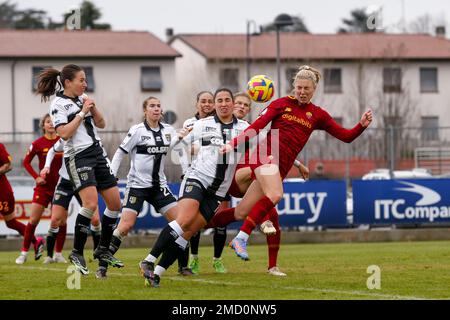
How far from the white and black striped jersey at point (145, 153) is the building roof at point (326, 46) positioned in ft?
157

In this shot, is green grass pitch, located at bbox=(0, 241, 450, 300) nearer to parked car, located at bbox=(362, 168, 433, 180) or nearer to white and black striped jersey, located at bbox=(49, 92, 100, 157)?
white and black striped jersey, located at bbox=(49, 92, 100, 157)

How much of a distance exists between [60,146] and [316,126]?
4306 mm

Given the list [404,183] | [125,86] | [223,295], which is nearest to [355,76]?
[125,86]

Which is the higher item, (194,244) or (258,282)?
(194,244)

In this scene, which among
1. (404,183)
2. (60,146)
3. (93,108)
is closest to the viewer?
(93,108)

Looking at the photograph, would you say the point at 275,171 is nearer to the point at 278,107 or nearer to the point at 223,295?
the point at 278,107

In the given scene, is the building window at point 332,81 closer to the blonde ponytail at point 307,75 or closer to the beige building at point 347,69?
the beige building at point 347,69

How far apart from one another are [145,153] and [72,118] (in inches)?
60.7

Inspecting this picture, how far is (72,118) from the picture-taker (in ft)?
40.4

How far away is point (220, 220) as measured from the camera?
1324cm

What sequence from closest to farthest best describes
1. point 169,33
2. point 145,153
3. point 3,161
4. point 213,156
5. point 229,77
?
1. point 213,156
2. point 145,153
3. point 3,161
4. point 229,77
5. point 169,33

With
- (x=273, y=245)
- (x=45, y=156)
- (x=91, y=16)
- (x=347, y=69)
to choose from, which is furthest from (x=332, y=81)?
(x=273, y=245)

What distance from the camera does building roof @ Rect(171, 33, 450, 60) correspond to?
208ft

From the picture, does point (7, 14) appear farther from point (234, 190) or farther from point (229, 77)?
point (234, 190)
